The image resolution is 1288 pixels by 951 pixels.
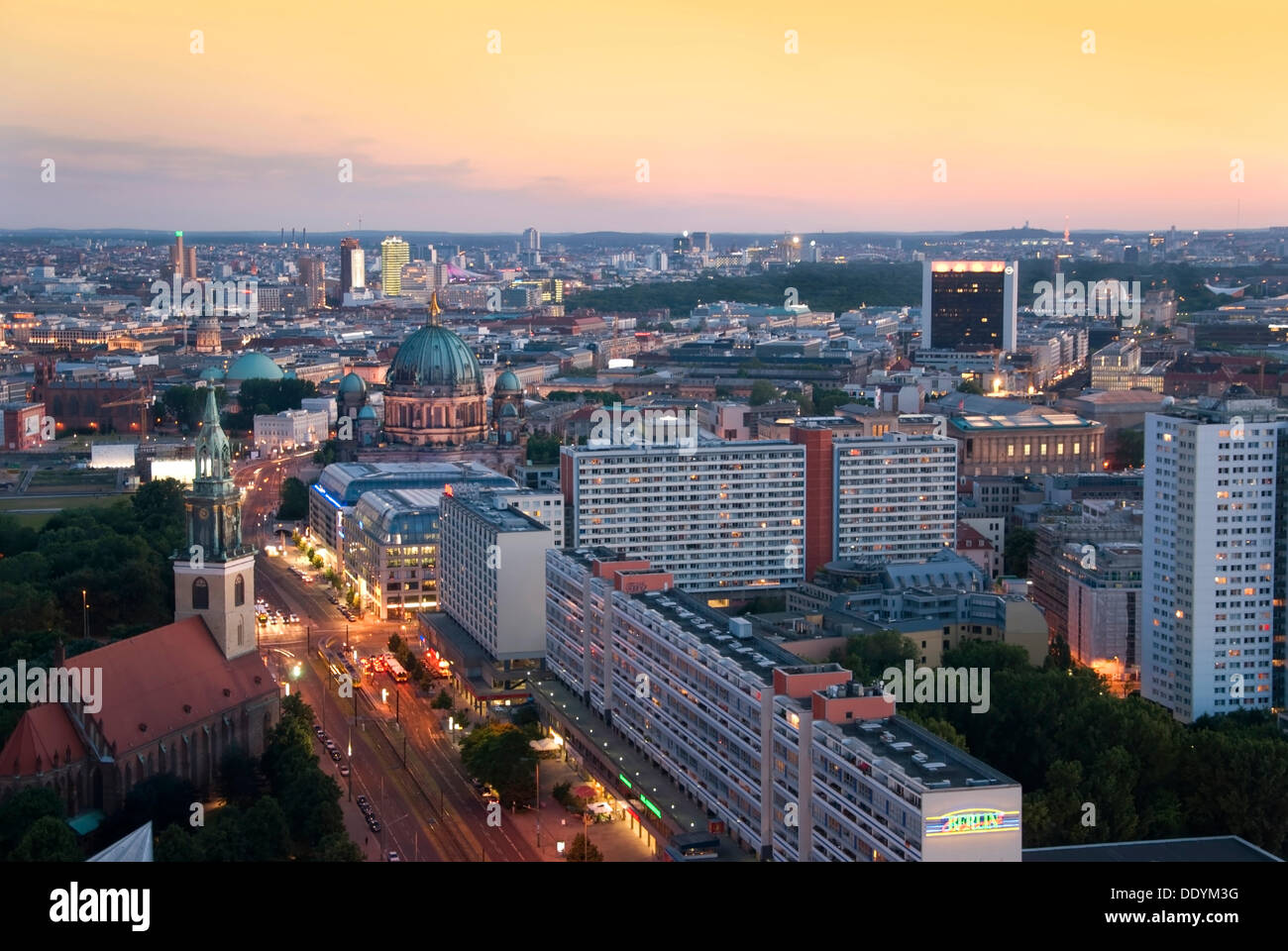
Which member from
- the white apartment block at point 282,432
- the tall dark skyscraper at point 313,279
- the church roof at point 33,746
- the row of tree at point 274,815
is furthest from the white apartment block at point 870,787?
the tall dark skyscraper at point 313,279

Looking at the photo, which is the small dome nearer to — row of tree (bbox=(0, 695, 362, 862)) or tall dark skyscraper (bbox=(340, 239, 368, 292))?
row of tree (bbox=(0, 695, 362, 862))

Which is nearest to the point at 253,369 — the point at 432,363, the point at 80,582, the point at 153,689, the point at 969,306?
the point at 432,363

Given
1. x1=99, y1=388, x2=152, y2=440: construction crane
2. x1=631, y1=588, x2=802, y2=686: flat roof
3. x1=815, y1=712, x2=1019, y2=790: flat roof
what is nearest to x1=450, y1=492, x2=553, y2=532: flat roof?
x1=631, y1=588, x2=802, y2=686: flat roof

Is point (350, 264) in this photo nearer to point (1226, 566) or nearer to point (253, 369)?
point (253, 369)

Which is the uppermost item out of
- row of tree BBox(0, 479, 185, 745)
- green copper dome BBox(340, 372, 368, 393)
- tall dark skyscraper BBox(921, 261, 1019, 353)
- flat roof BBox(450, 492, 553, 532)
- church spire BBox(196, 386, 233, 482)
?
tall dark skyscraper BBox(921, 261, 1019, 353)
